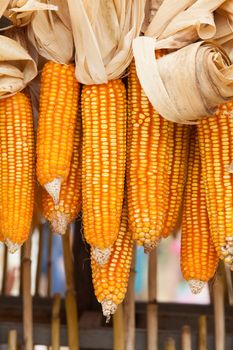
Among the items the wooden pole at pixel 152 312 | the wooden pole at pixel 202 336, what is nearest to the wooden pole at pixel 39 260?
the wooden pole at pixel 152 312

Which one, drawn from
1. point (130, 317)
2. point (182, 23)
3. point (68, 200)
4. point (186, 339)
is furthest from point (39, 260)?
point (182, 23)

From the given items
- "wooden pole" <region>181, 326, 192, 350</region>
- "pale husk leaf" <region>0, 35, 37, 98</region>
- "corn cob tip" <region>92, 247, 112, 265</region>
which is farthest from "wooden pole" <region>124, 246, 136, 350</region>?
"pale husk leaf" <region>0, 35, 37, 98</region>

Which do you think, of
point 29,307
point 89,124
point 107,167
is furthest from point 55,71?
point 29,307

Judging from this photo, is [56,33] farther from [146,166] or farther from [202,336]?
[202,336]

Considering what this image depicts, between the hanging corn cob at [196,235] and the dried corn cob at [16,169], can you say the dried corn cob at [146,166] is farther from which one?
the dried corn cob at [16,169]

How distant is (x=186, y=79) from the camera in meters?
1.44

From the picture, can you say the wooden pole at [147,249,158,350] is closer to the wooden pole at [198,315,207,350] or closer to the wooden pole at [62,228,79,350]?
the wooden pole at [198,315,207,350]

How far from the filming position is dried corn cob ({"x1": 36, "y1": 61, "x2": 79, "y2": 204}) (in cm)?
154

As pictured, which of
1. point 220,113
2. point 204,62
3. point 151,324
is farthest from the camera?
point 151,324

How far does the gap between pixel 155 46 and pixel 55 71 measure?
0.26m

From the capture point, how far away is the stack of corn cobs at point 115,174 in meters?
1.53

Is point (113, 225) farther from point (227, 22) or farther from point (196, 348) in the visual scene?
point (196, 348)

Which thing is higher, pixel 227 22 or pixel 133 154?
pixel 227 22

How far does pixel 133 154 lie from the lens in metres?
1.58
